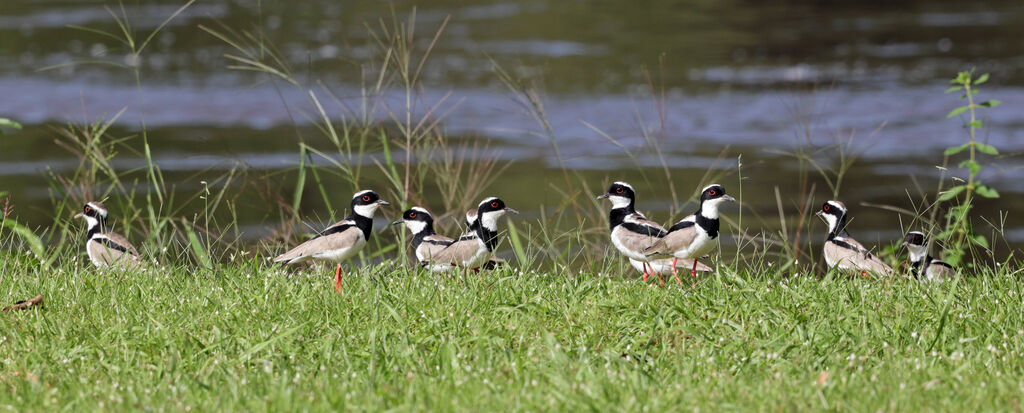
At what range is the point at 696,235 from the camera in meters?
6.78

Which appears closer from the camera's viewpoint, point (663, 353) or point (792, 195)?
point (663, 353)

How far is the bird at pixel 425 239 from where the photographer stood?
7.38 meters

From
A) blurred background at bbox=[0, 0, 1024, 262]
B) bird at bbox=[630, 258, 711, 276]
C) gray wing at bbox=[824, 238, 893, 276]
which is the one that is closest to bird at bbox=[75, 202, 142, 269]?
blurred background at bbox=[0, 0, 1024, 262]

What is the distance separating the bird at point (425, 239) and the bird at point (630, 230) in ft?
3.10

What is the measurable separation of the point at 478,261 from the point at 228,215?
235 inches

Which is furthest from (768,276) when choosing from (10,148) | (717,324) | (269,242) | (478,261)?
(10,148)

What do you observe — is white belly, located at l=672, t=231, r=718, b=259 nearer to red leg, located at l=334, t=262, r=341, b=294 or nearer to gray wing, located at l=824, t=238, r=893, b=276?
gray wing, located at l=824, t=238, r=893, b=276

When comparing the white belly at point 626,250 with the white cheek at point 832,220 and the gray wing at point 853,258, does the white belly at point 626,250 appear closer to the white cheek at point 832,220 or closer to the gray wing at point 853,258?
the gray wing at point 853,258

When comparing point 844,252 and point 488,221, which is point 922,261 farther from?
point 488,221

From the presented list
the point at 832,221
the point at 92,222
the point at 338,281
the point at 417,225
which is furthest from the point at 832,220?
the point at 92,222

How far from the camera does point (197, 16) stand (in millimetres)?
33031

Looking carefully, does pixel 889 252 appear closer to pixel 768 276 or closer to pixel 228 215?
pixel 768 276

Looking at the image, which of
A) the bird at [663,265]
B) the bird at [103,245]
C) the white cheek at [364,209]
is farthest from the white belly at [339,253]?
the bird at [663,265]

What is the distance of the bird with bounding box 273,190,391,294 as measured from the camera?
284 inches
